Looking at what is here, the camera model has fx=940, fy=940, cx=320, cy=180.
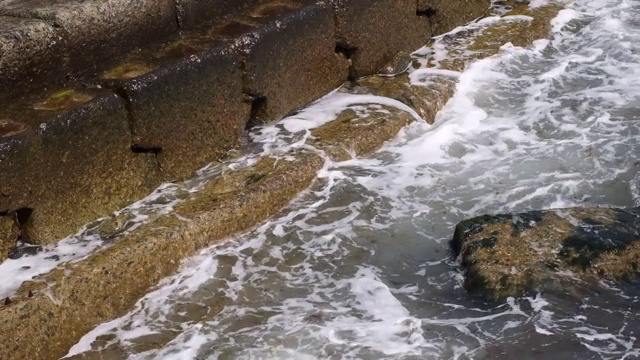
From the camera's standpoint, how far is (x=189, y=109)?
5.54 metres

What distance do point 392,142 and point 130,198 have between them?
75.6 inches

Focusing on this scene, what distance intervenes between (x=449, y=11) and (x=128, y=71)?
3625mm

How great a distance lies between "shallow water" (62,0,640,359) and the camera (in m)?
4.34

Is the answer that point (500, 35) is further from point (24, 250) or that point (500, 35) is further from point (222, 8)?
point (24, 250)

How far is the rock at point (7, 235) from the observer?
15.3ft

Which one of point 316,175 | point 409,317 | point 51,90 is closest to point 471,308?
point 409,317

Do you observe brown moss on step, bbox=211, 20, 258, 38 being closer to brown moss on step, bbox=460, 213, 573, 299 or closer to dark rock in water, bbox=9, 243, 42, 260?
dark rock in water, bbox=9, 243, 42, 260

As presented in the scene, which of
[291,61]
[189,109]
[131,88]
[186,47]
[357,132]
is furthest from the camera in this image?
[291,61]

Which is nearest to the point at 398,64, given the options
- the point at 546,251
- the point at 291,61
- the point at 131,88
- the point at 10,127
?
the point at 291,61

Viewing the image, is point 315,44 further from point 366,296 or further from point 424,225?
point 366,296

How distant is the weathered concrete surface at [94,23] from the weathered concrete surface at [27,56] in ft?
0.23

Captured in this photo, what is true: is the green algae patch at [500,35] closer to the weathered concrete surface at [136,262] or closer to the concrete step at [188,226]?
the concrete step at [188,226]

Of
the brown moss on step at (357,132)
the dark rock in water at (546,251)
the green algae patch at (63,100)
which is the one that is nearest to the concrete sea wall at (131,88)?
the green algae patch at (63,100)

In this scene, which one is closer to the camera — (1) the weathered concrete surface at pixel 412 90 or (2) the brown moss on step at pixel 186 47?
(2) the brown moss on step at pixel 186 47
